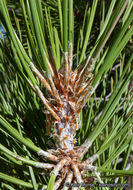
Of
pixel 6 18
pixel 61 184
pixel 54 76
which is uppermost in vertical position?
pixel 6 18

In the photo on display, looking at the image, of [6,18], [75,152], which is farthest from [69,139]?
[6,18]

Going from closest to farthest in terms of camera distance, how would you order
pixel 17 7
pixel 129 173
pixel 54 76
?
pixel 129 173
pixel 54 76
pixel 17 7

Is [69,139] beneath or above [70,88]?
beneath

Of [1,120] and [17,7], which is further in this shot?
[17,7]

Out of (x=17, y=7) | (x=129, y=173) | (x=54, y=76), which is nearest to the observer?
(x=129, y=173)

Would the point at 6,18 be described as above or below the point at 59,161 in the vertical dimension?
above

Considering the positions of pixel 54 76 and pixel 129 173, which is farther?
pixel 54 76

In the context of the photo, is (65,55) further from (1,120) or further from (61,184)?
(61,184)

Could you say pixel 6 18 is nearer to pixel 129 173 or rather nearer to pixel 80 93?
pixel 80 93

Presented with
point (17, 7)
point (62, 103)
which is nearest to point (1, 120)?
point (62, 103)
